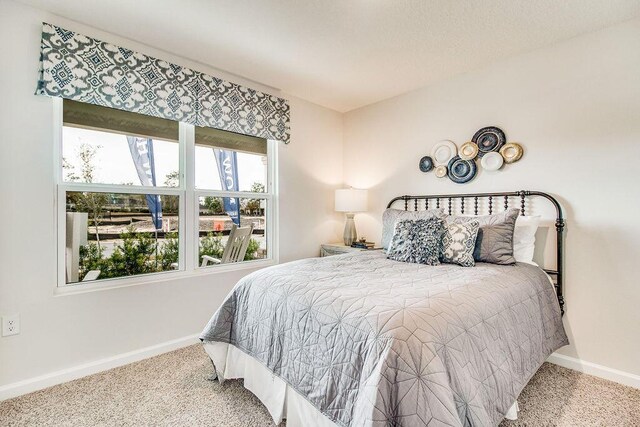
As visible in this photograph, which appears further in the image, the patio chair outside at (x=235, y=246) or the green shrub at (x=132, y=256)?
the patio chair outside at (x=235, y=246)

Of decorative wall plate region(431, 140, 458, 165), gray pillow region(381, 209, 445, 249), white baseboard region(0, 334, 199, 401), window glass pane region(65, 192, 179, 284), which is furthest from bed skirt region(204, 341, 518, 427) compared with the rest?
decorative wall plate region(431, 140, 458, 165)

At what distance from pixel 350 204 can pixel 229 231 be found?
4.34 feet

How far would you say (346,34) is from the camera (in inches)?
87.1

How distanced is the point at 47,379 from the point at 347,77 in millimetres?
3219

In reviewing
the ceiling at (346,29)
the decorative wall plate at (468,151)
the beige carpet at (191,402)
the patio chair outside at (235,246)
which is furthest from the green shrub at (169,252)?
the decorative wall plate at (468,151)

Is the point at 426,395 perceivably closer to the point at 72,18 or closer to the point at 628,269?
the point at 628,269

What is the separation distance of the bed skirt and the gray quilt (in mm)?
72

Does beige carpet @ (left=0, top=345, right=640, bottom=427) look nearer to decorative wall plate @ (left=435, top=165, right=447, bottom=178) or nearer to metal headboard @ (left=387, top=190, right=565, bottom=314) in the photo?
metal headboard @ (left=387, top=190, right=565, bottom=314)

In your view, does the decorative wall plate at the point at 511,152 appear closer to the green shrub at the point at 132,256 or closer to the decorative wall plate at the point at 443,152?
the decorative wall plate at the point at 443,152

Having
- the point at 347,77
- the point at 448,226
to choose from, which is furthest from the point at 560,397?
the point at 347,77

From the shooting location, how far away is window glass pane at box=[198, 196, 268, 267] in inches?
111

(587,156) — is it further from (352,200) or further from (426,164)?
(352,200)

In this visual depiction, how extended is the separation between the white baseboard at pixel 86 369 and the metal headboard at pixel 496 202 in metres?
2.45

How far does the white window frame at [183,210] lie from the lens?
210 centimetres
